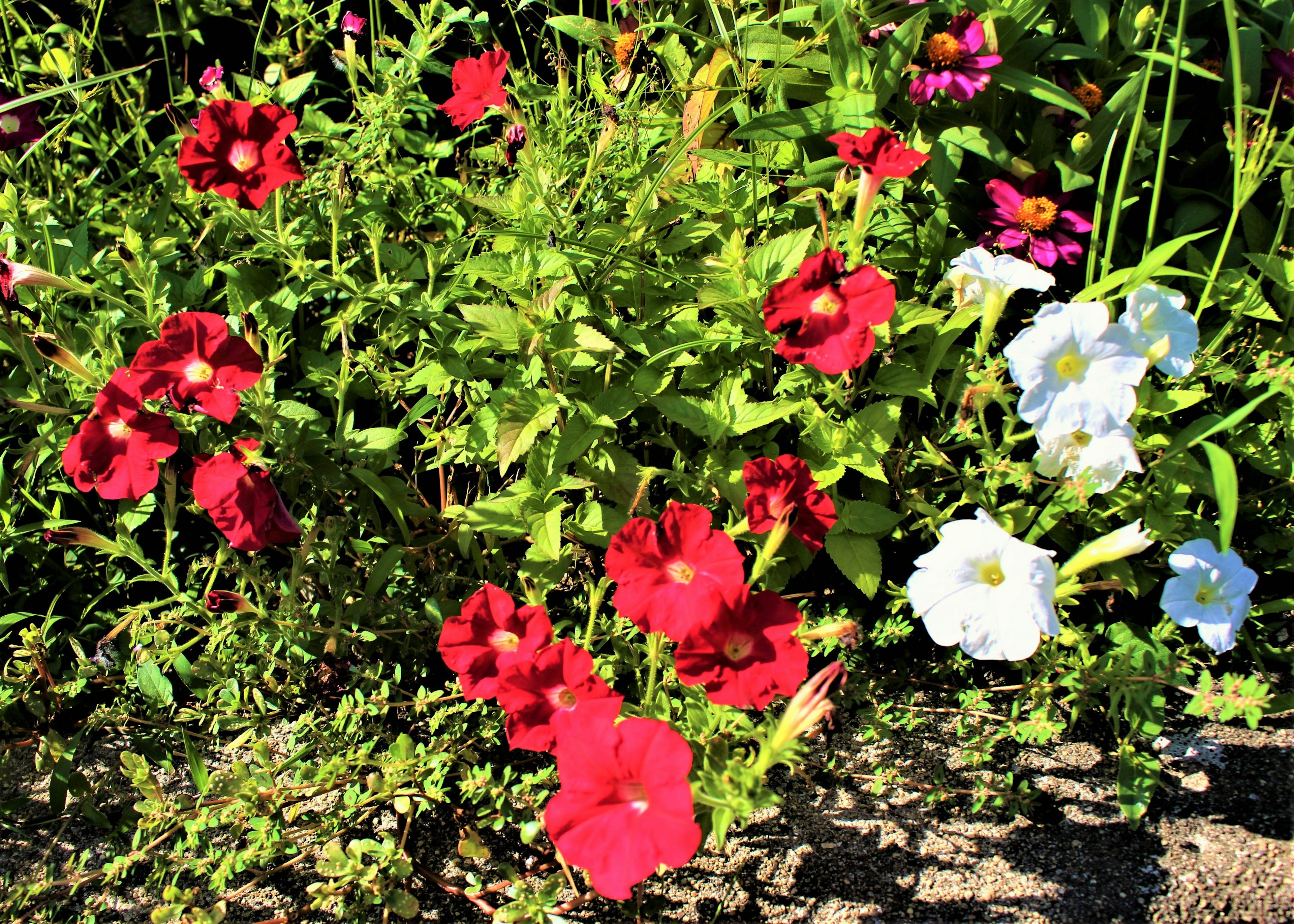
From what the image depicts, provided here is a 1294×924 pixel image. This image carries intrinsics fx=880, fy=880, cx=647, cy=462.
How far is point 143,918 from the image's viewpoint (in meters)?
1.56

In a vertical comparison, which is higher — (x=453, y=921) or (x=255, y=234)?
(x=255, y=234)

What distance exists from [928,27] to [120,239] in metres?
1.94

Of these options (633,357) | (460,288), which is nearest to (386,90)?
(460,288)

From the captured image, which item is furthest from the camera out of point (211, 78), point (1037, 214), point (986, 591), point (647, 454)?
point (211, 78)

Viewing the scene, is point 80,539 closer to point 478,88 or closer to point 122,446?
point 122,446

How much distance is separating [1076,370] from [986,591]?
402mm

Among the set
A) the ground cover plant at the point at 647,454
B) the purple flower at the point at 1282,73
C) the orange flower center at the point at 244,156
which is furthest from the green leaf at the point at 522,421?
the purple flower at the point at 1282,73

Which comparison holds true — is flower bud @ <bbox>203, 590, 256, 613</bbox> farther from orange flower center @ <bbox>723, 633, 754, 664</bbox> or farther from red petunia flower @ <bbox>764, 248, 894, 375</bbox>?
red petunia flower @ <bbox>764, 248, 894, 375</bbox>

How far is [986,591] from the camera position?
1.45 m

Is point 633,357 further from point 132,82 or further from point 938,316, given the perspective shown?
point 132,82

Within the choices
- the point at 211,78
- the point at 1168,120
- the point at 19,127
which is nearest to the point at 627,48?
the point at 211,78

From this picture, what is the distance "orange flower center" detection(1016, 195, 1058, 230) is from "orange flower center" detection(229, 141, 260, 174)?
5.11 ft

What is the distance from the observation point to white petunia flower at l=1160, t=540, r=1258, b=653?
152 centimetres

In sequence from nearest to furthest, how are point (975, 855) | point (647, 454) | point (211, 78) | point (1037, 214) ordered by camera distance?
1. point (975, 855)
2. point (1037, 214)
3. point (647, 454)
4. point (211, 78)
